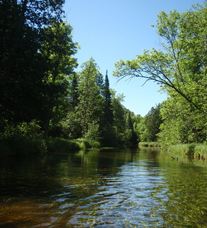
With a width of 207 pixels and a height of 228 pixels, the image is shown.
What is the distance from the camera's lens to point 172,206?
Answer: 10.6 m

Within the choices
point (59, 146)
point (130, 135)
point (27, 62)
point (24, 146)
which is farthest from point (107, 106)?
point (27, 62)

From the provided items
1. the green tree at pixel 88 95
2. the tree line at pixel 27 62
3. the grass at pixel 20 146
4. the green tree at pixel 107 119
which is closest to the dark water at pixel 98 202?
the tree line at pixel 27 62

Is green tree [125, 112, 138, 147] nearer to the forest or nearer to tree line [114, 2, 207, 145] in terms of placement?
the forest

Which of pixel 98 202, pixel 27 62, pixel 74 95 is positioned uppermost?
pixel 74 95

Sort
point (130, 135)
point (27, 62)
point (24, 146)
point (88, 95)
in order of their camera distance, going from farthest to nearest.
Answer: point (130, 135) < point (88, 95) < point (24, 146) < point (27, 62)

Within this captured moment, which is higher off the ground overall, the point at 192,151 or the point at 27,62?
the point at 27,62

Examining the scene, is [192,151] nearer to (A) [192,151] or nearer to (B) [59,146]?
(A) [192,151]

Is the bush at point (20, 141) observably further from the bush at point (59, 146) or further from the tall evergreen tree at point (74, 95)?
the tall evergreen tree at point (74, 95)

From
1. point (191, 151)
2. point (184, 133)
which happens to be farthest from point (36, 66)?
point (184, 133)

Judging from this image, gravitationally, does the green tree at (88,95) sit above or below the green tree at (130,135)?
above

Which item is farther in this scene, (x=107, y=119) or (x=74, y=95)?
(x=107, y=119)

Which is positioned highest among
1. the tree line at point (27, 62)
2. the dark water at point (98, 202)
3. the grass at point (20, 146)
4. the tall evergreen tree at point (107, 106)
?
the tall evergreen tree at point (107, 106)

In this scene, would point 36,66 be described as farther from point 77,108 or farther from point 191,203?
point 77,108

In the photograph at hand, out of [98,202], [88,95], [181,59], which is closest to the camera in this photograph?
[98,202]
